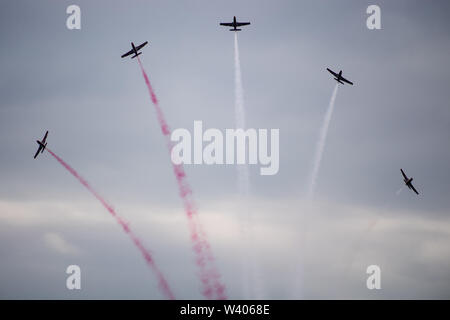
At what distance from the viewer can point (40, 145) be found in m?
126
